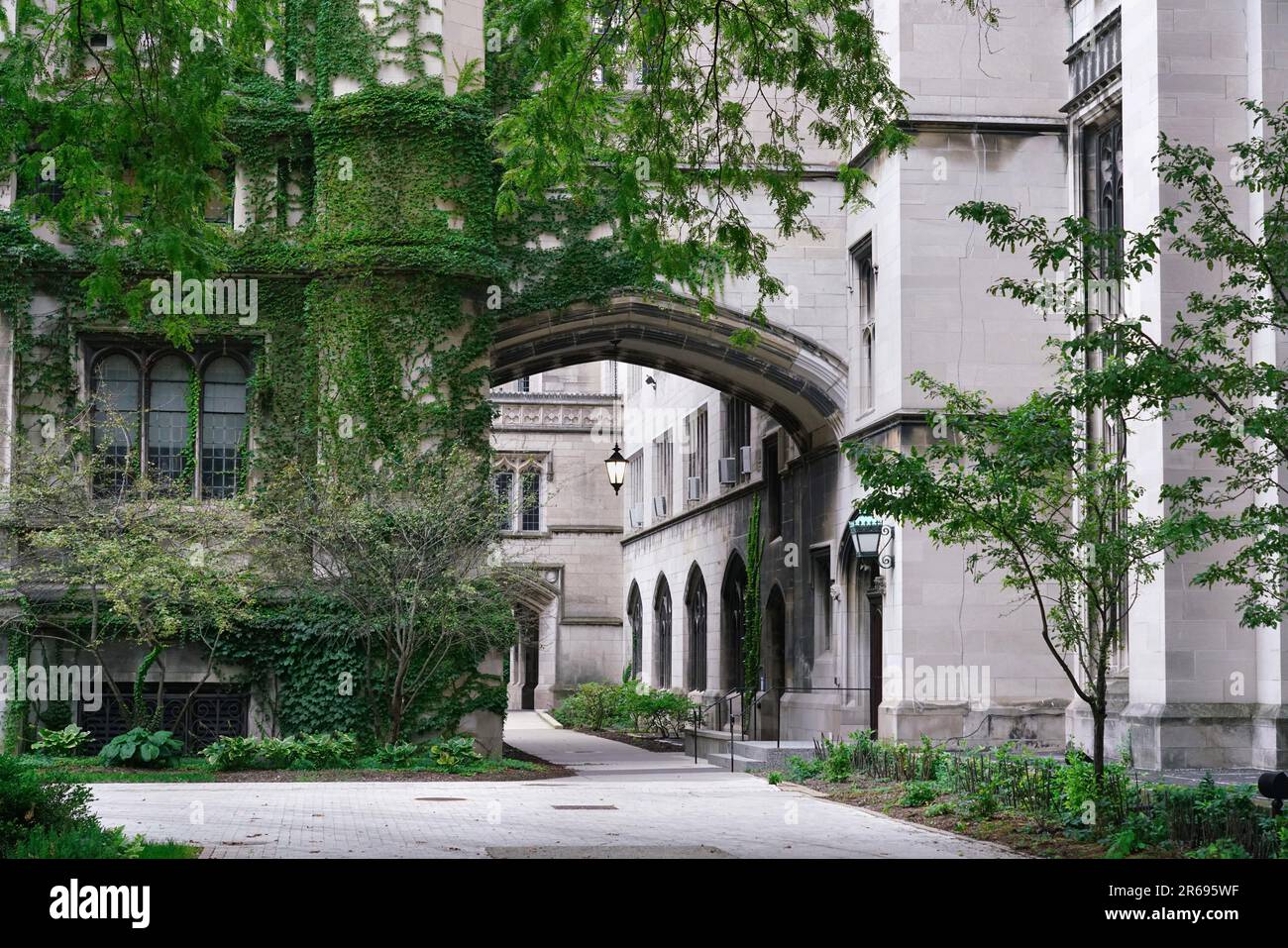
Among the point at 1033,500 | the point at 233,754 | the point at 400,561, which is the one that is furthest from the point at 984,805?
the point at 233,754

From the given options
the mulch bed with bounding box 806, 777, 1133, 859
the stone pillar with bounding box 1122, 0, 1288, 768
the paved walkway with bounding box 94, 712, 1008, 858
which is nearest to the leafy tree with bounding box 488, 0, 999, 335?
the paved walkway with bounding box 94, 712, 1008, 858

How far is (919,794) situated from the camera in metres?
15.8

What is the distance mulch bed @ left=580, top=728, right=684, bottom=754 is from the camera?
102 ft

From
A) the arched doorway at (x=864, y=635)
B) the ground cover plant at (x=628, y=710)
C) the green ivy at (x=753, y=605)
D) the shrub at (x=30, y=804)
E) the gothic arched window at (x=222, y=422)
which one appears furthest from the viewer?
the ground cover plant at (x=628, y=710)

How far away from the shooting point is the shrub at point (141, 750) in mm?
20719

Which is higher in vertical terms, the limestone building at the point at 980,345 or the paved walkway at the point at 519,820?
the limestone building at the point at 980,345

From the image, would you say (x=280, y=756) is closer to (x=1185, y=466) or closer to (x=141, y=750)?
(x=141, y=750)

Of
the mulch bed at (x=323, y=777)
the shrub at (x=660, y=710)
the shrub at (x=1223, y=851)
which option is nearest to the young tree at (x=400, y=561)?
the mulch bed at (x=323, y=777)

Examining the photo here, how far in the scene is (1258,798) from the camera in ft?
41.3

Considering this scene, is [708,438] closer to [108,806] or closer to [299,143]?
[299,143]

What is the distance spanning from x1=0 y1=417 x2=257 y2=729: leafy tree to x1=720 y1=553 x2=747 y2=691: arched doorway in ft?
48.4

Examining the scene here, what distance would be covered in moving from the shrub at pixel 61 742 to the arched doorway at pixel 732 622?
1652 centimetres

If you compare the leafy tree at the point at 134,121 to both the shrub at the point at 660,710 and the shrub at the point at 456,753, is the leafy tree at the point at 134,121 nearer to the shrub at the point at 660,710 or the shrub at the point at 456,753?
the shrub at the point at 456,753

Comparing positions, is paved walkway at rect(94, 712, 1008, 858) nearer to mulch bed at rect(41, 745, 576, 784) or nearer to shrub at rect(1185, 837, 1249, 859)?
mulch bed at rect(41, 745, 576, 784)
